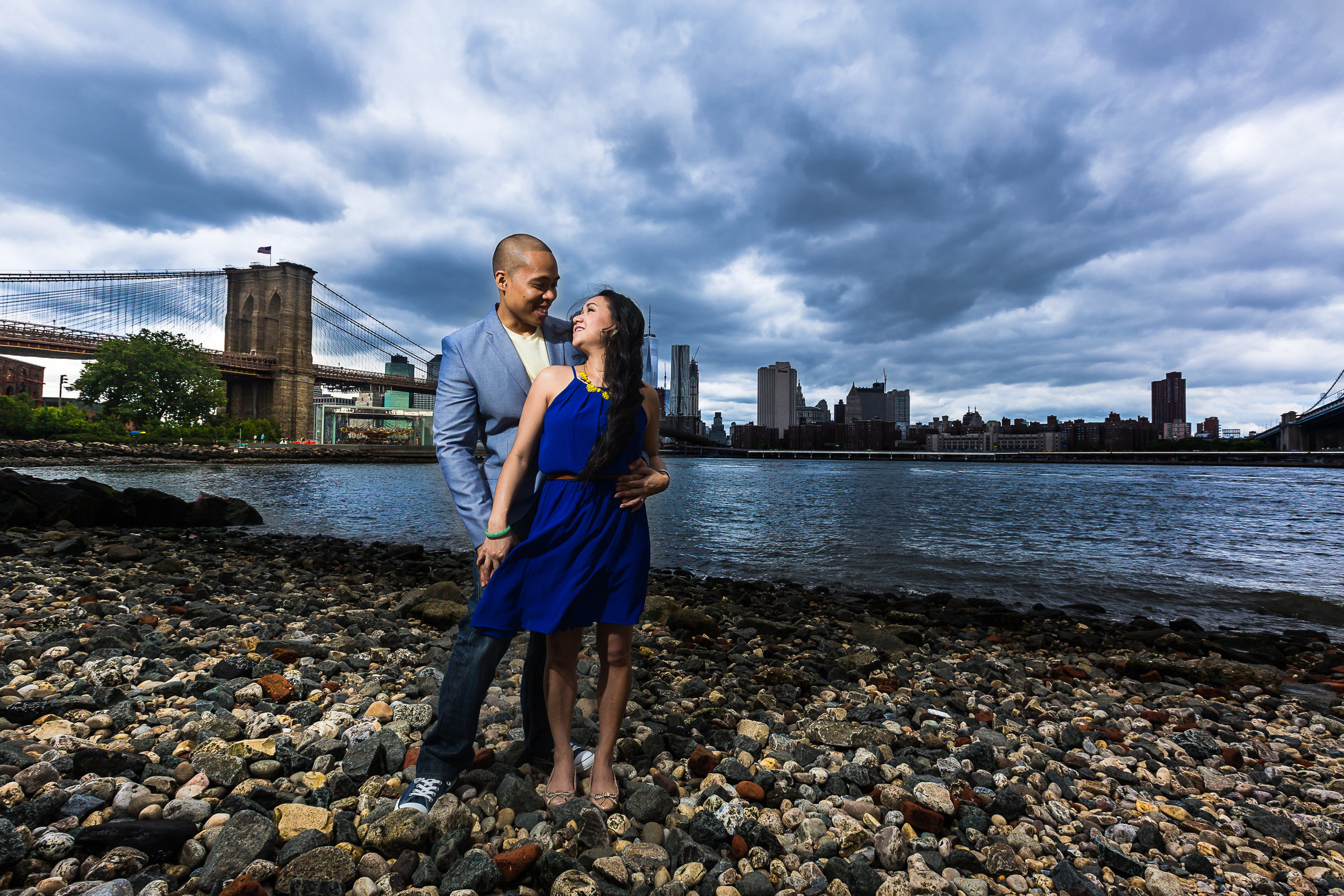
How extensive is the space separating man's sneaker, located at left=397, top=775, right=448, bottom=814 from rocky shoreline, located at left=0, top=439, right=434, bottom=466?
3778cm

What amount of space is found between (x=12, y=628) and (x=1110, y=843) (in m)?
6.10

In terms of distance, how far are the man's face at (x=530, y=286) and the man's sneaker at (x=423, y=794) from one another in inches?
66.7

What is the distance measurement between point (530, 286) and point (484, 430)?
0.56 meters

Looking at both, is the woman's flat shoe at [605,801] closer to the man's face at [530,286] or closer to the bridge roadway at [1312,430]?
the man's face at [530,286]

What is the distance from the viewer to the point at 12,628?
3.82 meters

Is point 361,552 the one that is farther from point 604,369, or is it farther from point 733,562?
point 604,369

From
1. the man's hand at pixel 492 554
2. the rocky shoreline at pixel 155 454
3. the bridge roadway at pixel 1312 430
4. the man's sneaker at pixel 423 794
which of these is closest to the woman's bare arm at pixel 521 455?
the man's hand at pixel 492 554

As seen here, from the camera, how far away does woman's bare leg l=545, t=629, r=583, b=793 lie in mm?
2070

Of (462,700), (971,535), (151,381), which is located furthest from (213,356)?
(462,700)

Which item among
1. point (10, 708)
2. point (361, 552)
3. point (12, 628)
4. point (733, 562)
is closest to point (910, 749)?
point (10, 708)

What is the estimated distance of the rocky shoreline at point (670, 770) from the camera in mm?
1809

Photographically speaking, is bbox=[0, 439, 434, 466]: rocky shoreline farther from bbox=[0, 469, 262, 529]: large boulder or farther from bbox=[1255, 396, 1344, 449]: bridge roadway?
bbox=[1255, 396, 1344, 449]: bridge roadway

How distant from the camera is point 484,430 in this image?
7.18 ft

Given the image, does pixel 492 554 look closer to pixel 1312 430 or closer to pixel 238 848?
pixel 238 848
